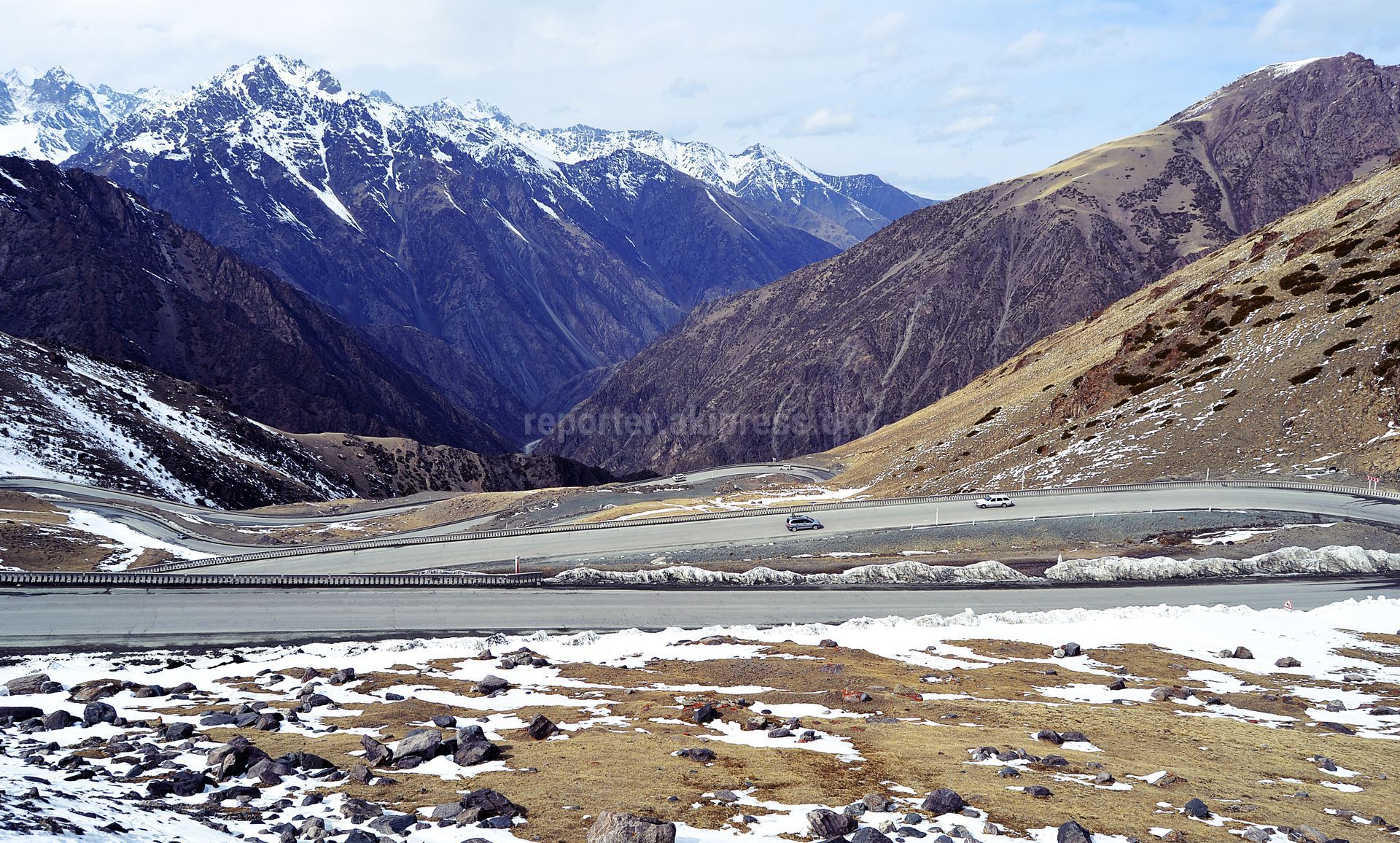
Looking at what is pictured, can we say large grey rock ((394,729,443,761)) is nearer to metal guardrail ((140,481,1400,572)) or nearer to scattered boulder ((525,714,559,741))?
scattered boulder ((525,714,559,741))

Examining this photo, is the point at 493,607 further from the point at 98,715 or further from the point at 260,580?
the point at 98,715

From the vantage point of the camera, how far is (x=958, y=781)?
44.5ft

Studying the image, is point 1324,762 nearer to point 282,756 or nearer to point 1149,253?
point 282,756

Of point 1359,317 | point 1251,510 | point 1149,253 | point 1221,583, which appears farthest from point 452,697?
point 1149,253

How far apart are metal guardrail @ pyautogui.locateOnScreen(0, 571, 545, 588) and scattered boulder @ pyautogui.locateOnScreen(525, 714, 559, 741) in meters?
18.6

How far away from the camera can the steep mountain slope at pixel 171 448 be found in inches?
3526

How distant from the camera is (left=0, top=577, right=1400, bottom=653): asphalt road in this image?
28.1m

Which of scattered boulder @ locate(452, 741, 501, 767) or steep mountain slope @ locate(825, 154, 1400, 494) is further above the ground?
steep mountain slope @ locate(825, 154, 1400, 494)

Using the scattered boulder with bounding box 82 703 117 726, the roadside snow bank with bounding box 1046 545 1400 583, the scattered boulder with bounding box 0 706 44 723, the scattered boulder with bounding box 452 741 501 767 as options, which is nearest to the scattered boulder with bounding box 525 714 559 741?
the scattered boulder with bounding box 452 741 501 767

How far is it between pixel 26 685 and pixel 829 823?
18118mm

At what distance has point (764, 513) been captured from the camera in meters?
55.3

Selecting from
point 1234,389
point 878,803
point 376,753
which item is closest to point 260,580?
point 376,753

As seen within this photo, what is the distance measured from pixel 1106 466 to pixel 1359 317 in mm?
20420

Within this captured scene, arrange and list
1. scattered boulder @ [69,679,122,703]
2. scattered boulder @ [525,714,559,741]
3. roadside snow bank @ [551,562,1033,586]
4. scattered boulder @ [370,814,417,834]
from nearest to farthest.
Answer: scattered boulder @ [370,814,417,834] < scattered boulder @ [525,714,559,741] < scattered boulder @ [69,679,122,703] < roadside snow bank @ [551,562,1033,586]
